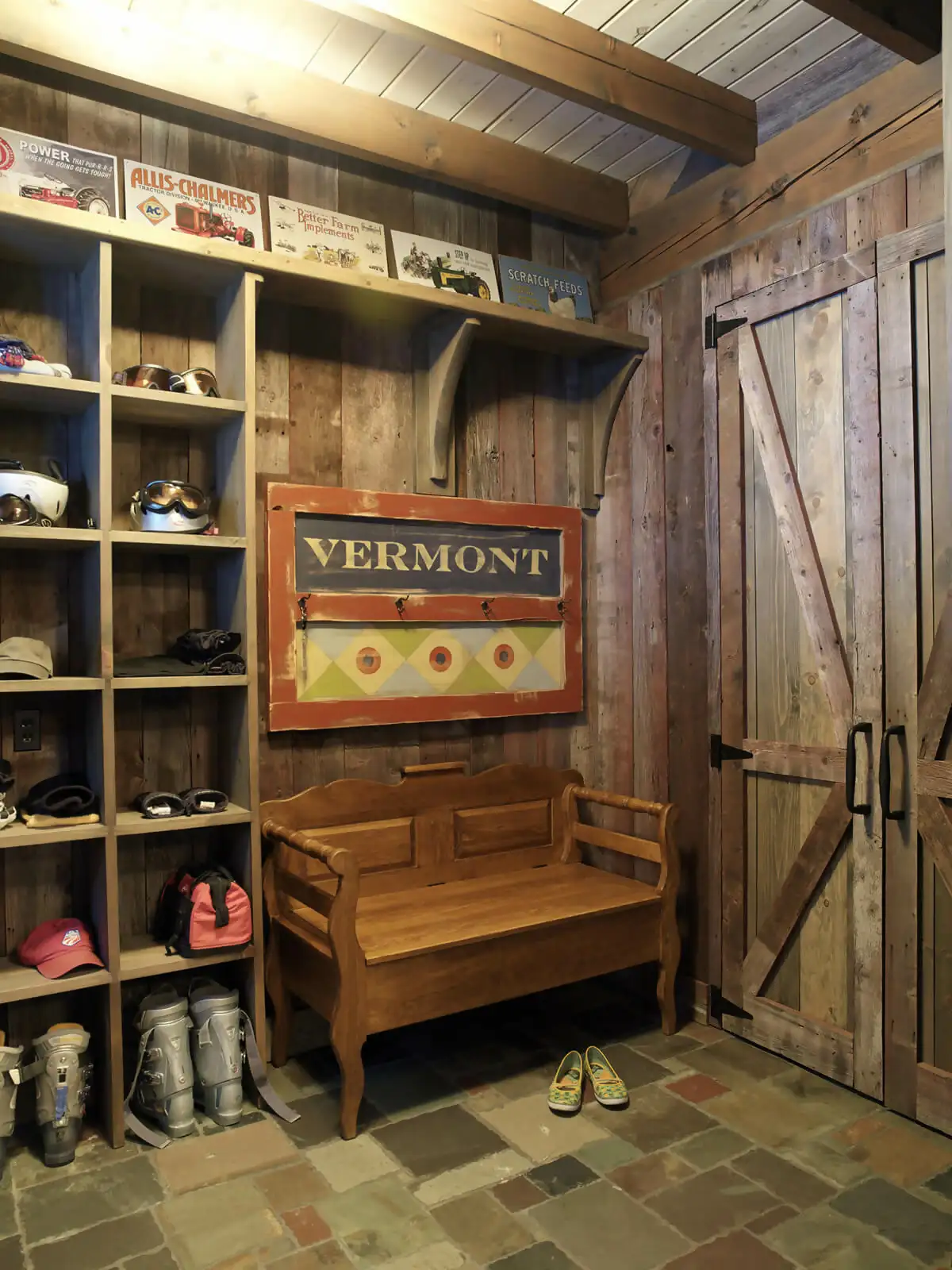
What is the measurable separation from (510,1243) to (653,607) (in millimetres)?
2157

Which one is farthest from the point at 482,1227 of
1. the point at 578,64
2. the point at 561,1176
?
the point at 578,64

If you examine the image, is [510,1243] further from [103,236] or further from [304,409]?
[103,236]

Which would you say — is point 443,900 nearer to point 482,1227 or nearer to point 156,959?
point 156,959

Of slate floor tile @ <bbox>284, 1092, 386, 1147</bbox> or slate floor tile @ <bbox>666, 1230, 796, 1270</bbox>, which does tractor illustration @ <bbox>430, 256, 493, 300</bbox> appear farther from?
slate floor tile @ <bbox>666, 1230, 796, 1270</bbox>

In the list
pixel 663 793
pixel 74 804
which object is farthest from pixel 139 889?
pixel 663 793

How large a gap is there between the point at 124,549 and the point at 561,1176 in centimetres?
216

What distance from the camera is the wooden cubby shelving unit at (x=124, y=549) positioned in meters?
2.53

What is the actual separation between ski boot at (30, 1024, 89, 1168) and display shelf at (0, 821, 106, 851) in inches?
21.3

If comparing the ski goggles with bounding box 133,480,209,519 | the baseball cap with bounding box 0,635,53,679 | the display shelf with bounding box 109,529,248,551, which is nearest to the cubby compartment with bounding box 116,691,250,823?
the baseball cap with bounding box 0,635,53,679

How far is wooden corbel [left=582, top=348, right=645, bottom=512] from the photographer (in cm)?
361

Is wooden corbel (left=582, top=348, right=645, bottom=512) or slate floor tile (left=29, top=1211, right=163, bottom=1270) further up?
wooden corbel (left=582, top=348, right=645, bottom=512)

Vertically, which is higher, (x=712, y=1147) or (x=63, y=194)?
(x=63, y=194)

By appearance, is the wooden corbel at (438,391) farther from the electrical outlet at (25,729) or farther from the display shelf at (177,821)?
the electrical outlet at (25,729)

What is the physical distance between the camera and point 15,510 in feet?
8.04
